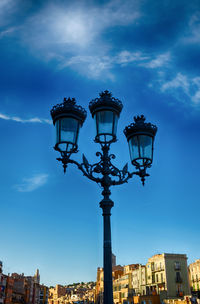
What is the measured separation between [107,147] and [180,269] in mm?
56837

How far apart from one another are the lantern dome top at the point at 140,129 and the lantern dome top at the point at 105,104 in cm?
44

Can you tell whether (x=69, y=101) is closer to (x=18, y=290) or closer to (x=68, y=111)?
(x=68, y=111)

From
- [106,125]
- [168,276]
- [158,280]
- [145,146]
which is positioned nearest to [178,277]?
[168,276]

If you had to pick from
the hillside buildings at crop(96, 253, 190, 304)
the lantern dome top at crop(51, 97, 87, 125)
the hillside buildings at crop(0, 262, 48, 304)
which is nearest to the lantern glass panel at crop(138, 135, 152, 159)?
the lantern dome top at crop(51, 97, 87, 125)

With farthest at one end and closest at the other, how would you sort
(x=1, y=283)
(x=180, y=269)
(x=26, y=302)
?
(x=26, y=302)
(x=1, y=283)
(x=180, y=269)

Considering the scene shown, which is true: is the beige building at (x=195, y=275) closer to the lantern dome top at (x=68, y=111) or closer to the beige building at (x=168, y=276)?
the beige building at (x=168, y=276)

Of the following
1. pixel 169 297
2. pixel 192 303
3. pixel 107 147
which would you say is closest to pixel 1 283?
pixel 169 297

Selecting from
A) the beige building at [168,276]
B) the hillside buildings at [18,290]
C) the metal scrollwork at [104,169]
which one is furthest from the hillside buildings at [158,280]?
the metal scrollwork at [104,169]

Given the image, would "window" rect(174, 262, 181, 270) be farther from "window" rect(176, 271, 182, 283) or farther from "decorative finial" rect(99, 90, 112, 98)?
"decorative finial" rect(99, 90, 112, 98)

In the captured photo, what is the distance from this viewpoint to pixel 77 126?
22.1 ft

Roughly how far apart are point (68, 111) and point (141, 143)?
169 centimetres

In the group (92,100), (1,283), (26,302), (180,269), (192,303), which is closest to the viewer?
(92,100)

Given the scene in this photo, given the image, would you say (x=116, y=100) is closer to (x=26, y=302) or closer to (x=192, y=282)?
(x=192, y=282)

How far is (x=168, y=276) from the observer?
56.5 metres
